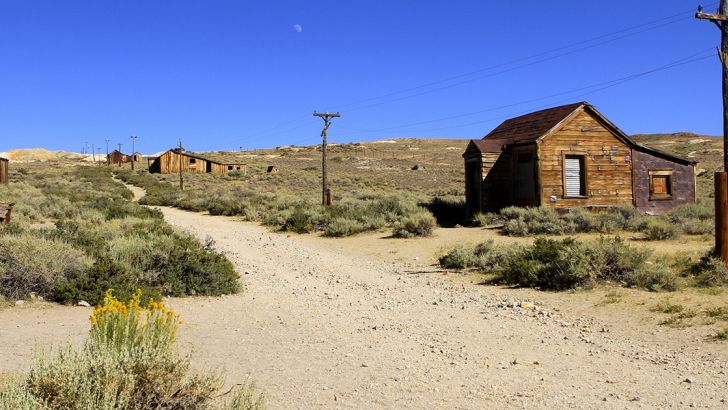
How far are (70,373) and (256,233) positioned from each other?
1591 cm

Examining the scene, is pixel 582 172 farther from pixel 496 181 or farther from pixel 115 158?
pixel 115 158

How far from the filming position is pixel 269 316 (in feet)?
25.2

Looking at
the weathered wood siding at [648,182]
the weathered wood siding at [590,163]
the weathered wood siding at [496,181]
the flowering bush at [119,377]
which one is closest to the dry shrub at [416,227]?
the weathered wood siding at [496,181]

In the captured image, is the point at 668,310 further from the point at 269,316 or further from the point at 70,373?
the point at 70,373

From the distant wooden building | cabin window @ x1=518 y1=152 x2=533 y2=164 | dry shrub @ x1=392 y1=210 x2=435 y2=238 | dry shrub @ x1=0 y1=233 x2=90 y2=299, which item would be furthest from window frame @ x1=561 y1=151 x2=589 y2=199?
the distant wooden building

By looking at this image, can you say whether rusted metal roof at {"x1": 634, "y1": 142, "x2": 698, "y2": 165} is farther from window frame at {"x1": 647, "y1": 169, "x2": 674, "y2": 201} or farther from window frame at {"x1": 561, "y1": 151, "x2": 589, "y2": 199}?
window frame at {"x1": 561, "y1": 151, "x2": 589, "y2": 199}

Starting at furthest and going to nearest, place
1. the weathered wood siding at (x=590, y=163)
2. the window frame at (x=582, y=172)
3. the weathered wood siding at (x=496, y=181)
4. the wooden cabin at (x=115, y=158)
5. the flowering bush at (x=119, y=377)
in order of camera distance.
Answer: the wooden cabin at (x=115, y=158) → the weathered wood siding at (x=496, y=181) → the window frame at (x=582, y=172) → the weathered wood siding at (x=590, y=163) → the flowering bush at (x=119, y=377)

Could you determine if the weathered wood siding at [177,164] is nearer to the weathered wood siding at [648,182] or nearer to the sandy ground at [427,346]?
the weathered wood siding at [648,182]

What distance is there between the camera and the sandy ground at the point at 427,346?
4.70m

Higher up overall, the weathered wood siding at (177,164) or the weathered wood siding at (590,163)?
the weathered wood siding at (177,164)

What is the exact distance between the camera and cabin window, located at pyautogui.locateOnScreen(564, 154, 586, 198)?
63.0ft

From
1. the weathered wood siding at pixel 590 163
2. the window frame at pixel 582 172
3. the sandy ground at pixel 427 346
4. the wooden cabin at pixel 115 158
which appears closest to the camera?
the sandy ground at pixel 427 346

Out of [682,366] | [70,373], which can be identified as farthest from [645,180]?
[70,373]

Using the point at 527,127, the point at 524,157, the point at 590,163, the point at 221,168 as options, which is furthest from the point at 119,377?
the point at 221,168
